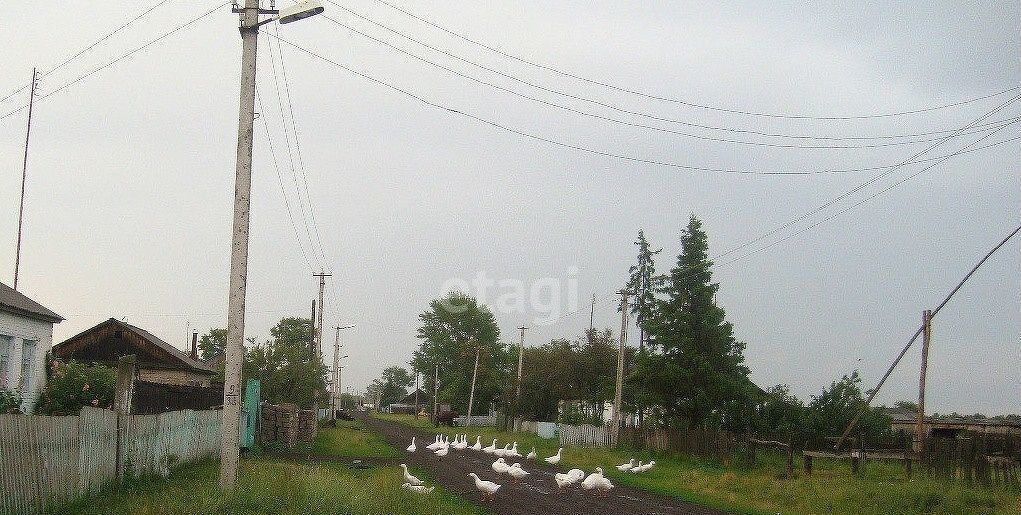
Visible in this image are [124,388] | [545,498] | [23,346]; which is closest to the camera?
[124,388]

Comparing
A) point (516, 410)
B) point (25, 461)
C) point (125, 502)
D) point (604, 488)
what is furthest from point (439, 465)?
point (516, 410)

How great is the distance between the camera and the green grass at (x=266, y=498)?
45.4 feet

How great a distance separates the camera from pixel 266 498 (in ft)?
49.5

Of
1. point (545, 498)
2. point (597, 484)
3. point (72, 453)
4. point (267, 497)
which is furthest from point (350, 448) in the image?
point (72, 453)

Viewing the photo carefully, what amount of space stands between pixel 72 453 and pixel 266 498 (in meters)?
2.96

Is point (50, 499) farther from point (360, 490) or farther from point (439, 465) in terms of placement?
point (439, 465)

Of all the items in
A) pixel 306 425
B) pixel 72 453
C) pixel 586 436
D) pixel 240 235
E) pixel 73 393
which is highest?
pixel 240 235

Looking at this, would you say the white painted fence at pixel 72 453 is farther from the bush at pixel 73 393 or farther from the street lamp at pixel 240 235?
the bush at pixel 73 393

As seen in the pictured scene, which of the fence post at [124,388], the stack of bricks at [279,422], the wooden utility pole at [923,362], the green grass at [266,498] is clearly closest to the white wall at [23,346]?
the green grass at [266,498]

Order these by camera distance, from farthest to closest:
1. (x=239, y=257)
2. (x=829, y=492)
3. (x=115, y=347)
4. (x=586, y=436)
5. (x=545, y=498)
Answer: (x=586, y=436) → (x=115, y=347) → (x=545, y=498) → (x=829, y=492) → (x=239, y=257)

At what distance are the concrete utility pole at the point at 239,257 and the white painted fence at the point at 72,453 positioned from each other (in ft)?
6.08

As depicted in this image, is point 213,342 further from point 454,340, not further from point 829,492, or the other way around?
point 829,492

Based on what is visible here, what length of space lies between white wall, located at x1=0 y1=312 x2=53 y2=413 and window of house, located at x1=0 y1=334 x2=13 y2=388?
87 millimetres

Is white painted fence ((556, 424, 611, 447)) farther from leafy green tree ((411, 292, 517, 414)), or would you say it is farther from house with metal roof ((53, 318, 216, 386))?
leafy green tree ((411, 292, 517, 414))
